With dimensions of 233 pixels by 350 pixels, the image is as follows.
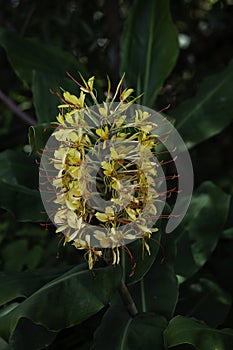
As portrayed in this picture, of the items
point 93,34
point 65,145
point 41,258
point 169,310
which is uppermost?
point 65,145

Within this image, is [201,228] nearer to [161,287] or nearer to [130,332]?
[161,287]

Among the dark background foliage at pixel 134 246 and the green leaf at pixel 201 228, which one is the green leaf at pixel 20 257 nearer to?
the dark background foliage at pixel 134 246

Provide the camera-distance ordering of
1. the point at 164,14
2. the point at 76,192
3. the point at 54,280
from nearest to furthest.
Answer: the point at 76,192
the point at 54,280
the point at 164,14

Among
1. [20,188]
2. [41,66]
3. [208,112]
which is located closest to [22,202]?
[20,188]

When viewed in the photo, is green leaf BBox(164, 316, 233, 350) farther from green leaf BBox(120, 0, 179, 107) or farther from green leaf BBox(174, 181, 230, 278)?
green leaf BBox(120, 0, 179, 107)

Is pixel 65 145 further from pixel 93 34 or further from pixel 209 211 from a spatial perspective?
pixel 93 34

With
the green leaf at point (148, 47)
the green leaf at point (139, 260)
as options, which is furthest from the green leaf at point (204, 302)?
the green leaf at point (148, 47)

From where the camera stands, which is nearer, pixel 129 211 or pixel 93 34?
pixel 129 211

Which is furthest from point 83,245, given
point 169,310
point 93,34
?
point 93,34
